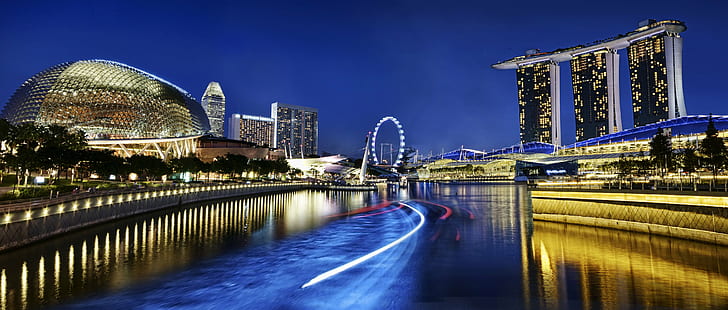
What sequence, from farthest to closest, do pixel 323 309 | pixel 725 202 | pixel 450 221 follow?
pixel 450 221 < pixel 725 202 < pixel 323 309

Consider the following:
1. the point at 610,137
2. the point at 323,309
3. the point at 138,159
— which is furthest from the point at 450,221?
the point at 610,137

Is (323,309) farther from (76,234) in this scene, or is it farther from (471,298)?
(76,234)

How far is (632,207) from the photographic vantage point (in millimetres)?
18578

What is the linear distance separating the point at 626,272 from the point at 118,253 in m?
18.5

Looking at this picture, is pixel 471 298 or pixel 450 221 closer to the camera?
Answer: pixel 471 298

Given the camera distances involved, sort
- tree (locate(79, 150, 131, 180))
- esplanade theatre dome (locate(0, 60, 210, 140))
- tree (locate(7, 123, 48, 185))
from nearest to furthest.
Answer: tree (locate(7, 123, 48, 185))
tree (locate(79, 150, 131, 180))
esplanade theatre dome (locate(0, 60, 210, 140))

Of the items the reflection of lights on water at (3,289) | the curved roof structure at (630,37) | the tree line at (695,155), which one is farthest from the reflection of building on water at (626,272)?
the curved roof structure at (630,37)

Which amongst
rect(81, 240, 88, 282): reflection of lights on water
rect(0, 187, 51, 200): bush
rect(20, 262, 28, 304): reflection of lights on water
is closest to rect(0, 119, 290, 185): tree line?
rect(0, 187, 51, 200): bush

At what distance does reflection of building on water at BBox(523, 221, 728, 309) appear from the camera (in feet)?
32.0

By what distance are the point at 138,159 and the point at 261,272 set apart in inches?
2071

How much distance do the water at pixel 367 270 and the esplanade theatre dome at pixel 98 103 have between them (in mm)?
67351

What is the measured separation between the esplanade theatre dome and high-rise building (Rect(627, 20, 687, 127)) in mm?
164247

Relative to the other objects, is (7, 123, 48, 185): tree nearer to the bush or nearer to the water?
the bush

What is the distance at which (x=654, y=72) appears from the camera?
158 metres
